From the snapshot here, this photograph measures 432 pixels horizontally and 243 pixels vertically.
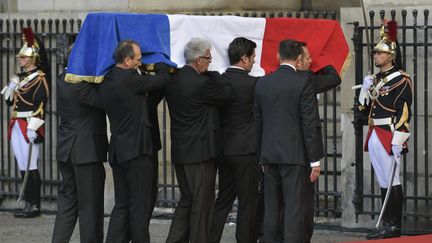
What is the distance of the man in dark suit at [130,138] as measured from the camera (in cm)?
1049

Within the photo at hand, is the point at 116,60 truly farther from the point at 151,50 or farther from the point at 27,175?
the point at 27,175

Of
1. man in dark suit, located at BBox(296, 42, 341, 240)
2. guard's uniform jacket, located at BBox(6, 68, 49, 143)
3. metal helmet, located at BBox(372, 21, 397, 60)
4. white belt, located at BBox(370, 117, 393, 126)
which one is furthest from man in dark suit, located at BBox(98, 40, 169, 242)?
guard's uniform jacket, located at BBox(6, 68, 49, 143)

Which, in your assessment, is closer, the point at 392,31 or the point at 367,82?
the point at 392,31

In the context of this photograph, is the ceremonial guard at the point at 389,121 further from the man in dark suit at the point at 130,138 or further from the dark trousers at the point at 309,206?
the man in dark suit at the point at 130,138

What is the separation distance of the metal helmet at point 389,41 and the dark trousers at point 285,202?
1.88 meters

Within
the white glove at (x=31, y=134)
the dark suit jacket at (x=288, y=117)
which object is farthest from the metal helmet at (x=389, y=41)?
the white glove at (x=31, y=134)

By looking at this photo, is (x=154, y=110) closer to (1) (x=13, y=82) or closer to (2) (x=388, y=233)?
(2) (x=388, y=233)

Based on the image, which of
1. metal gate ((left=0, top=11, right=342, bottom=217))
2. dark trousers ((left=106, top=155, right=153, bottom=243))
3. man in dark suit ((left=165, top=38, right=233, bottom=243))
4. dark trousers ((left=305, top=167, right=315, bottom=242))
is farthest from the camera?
metal gate ((left=0, top=11, right=342, bottom=217))

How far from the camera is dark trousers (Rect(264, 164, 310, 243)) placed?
10281 mm

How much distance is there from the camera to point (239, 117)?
10820mm

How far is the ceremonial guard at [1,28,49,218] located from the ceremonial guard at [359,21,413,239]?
385cm

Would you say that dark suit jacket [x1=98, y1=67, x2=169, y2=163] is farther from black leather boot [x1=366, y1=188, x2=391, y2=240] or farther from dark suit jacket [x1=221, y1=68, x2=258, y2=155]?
black leather boot [x1=366, y1=188, x2=391, y2=240]

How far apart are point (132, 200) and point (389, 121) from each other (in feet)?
8.81

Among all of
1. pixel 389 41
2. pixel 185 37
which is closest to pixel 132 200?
pixel 185 37
